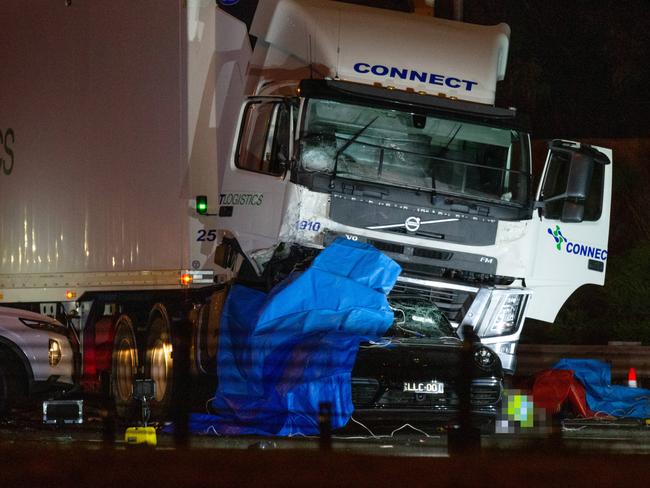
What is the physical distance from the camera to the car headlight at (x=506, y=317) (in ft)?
35.5

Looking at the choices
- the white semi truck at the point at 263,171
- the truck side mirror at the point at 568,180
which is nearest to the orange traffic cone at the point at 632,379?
the white semi truck at the point at 263,171

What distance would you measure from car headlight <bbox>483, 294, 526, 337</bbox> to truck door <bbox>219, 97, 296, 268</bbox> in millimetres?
2477

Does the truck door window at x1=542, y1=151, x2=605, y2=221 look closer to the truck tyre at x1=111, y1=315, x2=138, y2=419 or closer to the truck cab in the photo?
the truck cab

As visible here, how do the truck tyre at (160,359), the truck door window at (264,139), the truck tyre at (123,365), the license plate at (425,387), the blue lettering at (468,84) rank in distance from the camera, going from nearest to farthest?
the license plate at (425,387)
the truck door window at (264,139)
the blue lettering at (468,84)
the truck tyre at (160,359)
the truck tyre at (123,365)

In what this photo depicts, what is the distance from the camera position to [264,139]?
34.1 ft

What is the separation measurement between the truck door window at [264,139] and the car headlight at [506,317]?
268 cm

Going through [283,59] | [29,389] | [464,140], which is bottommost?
[29,389]

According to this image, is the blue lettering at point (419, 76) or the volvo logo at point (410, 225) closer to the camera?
the volvo logo at point (410, 225)

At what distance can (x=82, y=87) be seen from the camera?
503 inches

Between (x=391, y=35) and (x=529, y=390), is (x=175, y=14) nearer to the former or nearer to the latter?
(x=391, y=35)

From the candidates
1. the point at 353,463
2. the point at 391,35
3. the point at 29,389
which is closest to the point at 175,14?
the point at 391,35

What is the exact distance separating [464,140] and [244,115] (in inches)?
85.3

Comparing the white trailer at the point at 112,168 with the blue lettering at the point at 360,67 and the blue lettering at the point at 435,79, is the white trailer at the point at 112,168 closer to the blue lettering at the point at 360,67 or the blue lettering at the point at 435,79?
the blue lettering at the point at 360,67

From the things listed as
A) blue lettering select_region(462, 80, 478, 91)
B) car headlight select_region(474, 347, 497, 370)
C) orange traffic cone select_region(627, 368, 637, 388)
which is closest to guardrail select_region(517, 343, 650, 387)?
orange traffic cone select_region(627, 368, 637, 388)
